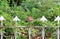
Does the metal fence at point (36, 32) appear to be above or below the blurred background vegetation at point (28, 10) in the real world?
below

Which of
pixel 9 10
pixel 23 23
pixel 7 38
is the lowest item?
pixel 7 38

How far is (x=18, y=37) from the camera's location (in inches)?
166

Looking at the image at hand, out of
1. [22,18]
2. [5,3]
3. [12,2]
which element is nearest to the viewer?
[22,18]

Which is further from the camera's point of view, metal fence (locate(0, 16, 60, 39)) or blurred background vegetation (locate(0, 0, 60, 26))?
blurred background vegetation (locate(0, 0, 60, 26))

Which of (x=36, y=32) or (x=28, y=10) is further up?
(x=28, y=10)

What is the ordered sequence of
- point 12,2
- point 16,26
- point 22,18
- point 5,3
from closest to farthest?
point 16,26
point 22,18
point 5,3
point 12,2

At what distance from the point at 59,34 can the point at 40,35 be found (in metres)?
0.43

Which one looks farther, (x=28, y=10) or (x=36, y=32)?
(x=28, y=10)

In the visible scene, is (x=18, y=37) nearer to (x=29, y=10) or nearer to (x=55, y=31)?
(x=55, y=31)

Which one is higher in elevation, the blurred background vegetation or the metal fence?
the blurred background vegetation

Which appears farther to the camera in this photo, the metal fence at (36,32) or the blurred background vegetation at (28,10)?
the blurred background vegetation at (28,10)

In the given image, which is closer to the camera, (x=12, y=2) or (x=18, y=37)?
(x=18, y=37)

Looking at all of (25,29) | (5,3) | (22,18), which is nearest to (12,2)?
(5,3)

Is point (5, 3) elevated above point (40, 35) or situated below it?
above
